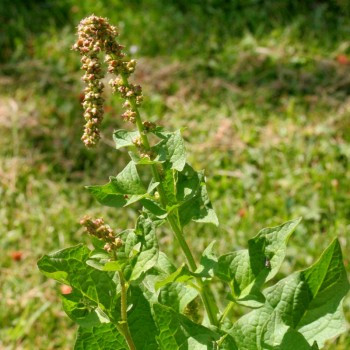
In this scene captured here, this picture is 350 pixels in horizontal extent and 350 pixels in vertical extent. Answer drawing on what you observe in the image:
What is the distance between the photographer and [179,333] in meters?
1.15

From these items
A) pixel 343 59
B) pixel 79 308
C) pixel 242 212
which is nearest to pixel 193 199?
pixel 79 308

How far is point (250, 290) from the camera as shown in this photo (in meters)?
1.19

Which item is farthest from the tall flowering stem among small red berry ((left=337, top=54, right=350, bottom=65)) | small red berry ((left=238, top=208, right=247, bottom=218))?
small red berry ((left=337, top=54, right=350, bottom=65))

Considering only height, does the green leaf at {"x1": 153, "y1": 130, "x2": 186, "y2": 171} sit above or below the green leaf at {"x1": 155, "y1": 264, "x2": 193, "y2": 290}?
above

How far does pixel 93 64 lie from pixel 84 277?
0.35 meters

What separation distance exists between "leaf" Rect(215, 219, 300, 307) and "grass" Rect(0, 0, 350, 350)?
119cm

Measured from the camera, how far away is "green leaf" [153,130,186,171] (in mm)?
1115

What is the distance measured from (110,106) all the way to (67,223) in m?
0.99

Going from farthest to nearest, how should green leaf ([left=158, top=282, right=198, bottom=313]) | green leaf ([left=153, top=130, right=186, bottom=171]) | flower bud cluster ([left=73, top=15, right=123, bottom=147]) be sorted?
green leaf ([left=158, top=282, right=198, bottom=313]) < green leaf ([left=153, top=130, right=186, bottom=171]) < flower bud cluster ([left=73, top=15, right=123, bottom=147])

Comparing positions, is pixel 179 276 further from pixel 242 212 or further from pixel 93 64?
pixel 242 212

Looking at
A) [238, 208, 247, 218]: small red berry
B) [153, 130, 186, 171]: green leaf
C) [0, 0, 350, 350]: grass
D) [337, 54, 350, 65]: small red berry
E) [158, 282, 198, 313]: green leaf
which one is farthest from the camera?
[337, 54, 350, 65]: small red berry


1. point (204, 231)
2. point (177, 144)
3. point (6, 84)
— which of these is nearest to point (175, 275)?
point (177, 144)

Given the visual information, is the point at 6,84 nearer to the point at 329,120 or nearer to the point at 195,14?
the point at 195,14

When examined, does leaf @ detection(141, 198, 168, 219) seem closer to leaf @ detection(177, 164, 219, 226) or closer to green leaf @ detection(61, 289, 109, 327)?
leaf @ detection(177, 164, 219, 226)
